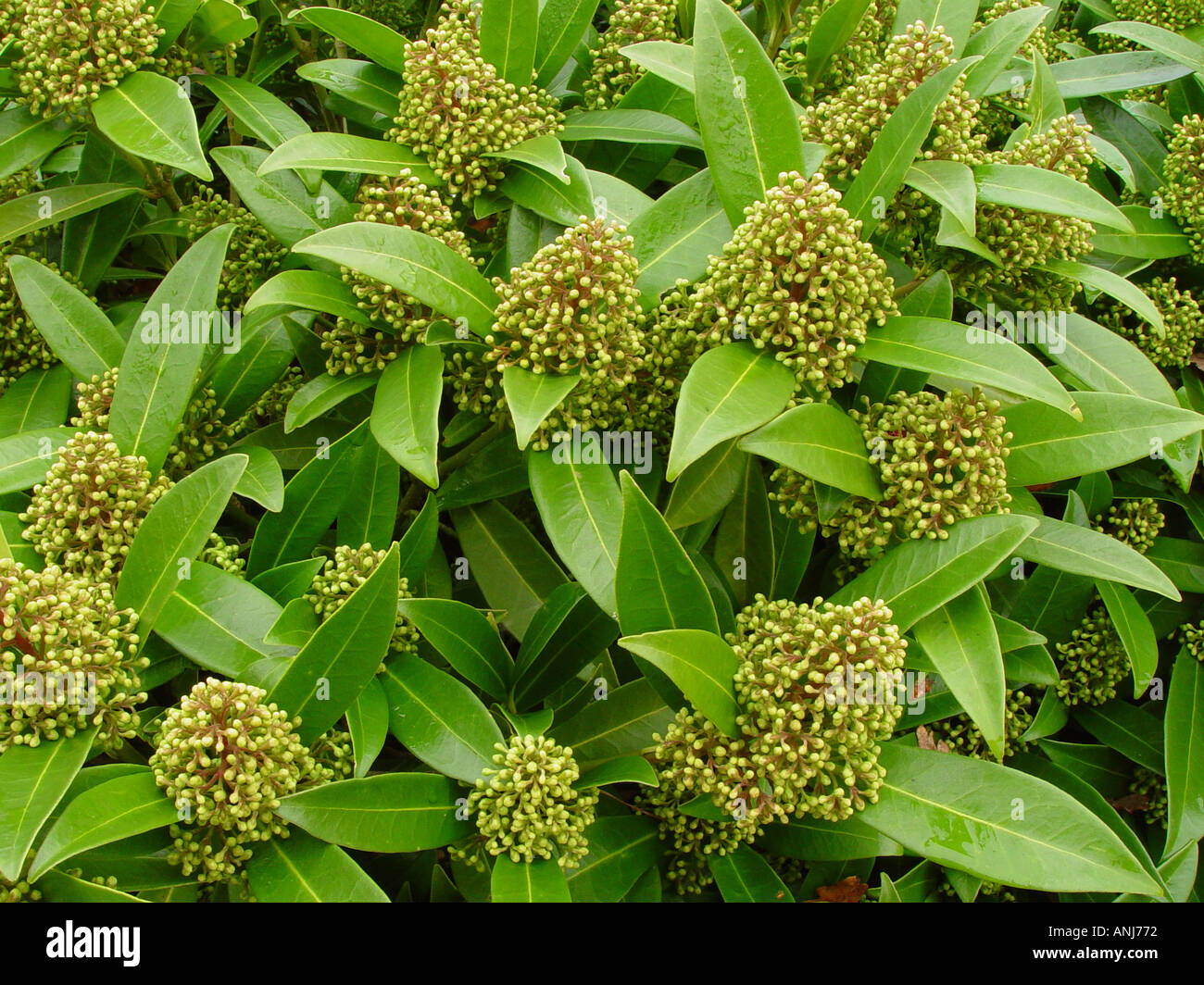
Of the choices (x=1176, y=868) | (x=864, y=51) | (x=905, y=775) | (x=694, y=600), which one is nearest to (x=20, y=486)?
(x=694, y=600)

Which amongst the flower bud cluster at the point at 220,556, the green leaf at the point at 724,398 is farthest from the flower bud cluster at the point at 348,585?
the green leaf at the point at 724,398

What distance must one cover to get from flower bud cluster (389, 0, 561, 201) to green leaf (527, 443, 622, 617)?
104 centimetres

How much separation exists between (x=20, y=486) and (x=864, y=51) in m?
3.17

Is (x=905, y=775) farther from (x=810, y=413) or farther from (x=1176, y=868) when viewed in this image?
(x=1176, y=868)

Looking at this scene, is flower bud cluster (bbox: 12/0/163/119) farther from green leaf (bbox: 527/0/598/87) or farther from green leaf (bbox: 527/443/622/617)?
green leaf (bbox: 527/443/622/617)

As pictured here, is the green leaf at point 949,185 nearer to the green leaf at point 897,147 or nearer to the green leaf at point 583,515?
the green leaf at point 897,147

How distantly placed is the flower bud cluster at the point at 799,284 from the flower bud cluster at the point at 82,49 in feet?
6.64

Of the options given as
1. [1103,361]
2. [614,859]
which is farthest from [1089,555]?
[614,859]

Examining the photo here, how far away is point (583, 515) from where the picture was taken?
2.79 meters

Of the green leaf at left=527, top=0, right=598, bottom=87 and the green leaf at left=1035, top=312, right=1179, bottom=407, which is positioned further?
the green leaf at left=527, top=0, right=598, bottom=87

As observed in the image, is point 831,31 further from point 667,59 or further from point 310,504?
point 310,504

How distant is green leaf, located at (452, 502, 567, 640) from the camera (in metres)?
3.40

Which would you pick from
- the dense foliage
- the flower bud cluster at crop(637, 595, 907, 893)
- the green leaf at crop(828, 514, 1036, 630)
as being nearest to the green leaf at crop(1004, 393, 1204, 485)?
the dense foliage

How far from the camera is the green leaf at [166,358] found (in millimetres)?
2988
